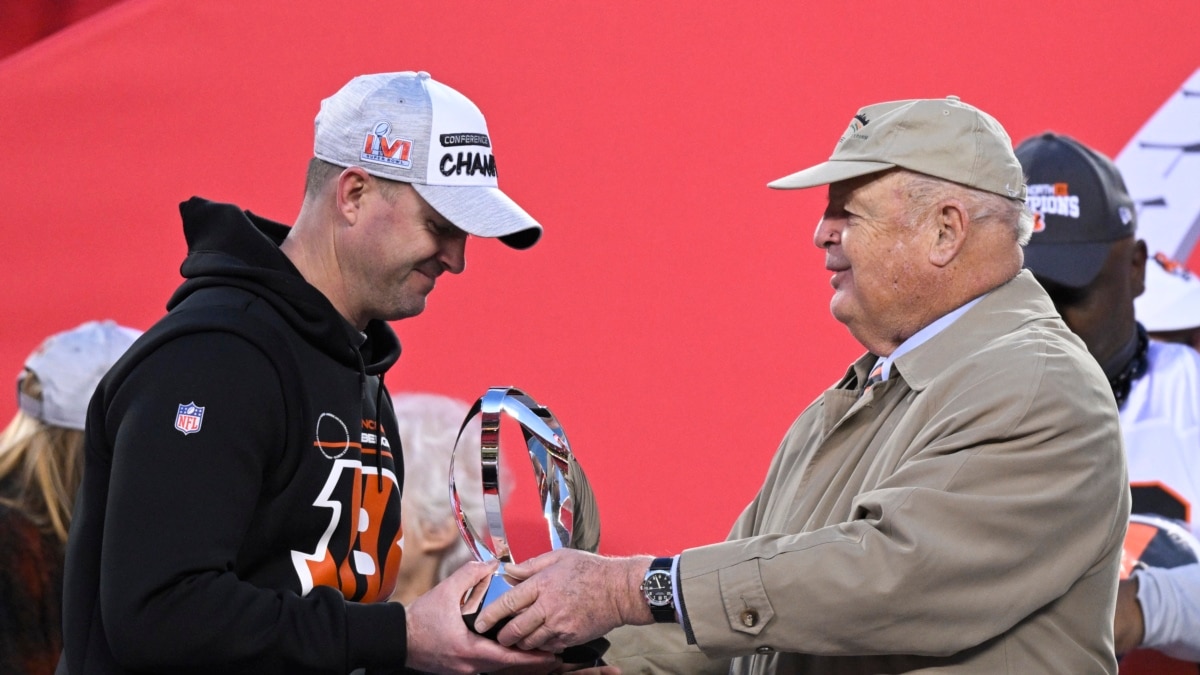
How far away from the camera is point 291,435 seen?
5.76 ft

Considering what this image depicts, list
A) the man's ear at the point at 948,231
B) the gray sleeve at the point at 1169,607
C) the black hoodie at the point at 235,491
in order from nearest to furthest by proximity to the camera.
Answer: the black hoodie at the point at 235,491 → the man's ear at the point at 948,231 → the gray sleeve at the point at 1169,607

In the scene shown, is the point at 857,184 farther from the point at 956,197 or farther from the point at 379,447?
the point at 379,447

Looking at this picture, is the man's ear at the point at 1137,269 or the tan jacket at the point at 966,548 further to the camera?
the man's ear at the point at 1137,269

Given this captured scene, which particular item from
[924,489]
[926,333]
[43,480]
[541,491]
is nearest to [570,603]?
[541,491]

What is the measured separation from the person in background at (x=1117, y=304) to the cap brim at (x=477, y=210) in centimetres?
167

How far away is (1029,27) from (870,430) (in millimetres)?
1744

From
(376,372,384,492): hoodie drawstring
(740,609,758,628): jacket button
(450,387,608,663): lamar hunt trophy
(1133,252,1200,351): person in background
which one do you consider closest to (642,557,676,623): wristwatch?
(740,609,758,628): jacket button

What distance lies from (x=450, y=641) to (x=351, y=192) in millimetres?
652

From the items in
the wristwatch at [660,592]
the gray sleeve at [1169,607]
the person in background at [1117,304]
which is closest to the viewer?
the wristwatch at [660,592]

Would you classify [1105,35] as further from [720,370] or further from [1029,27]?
[720,370]

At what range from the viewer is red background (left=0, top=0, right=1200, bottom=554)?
3100 millimetres

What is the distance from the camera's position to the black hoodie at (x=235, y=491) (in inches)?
A: 63.3

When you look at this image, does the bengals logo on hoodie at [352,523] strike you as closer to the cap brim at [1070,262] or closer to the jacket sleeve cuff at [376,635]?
the jacket sleeve cuff at [376,635]

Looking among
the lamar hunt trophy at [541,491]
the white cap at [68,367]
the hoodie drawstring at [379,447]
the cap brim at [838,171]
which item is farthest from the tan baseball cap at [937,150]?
the white cap at [68,367]
